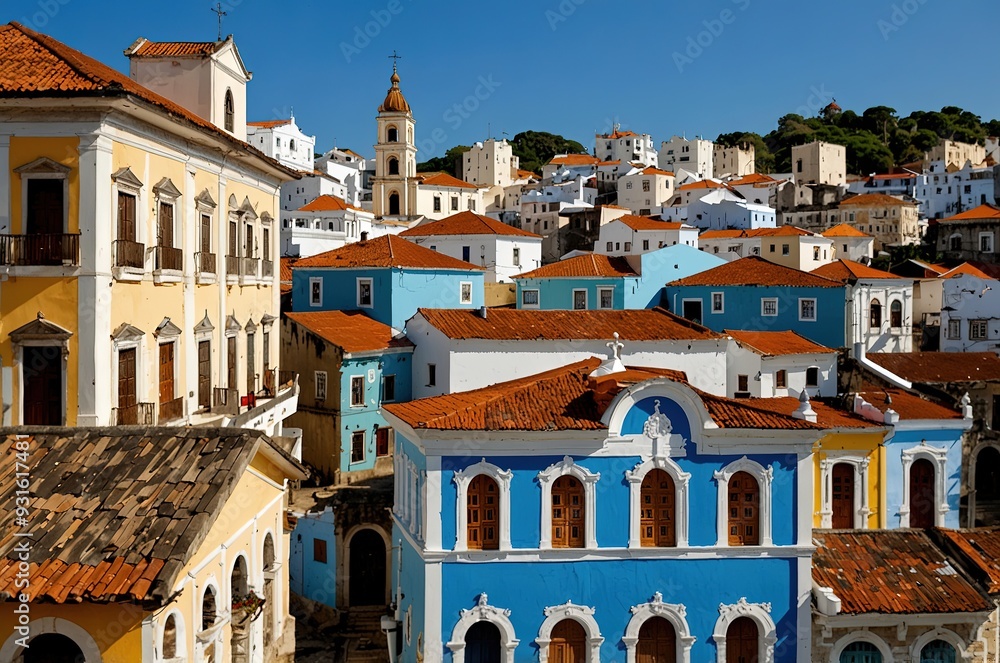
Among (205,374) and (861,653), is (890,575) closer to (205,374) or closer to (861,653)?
(861,653)

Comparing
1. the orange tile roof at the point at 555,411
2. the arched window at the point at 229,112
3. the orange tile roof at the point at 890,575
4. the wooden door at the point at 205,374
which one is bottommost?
the orange tile roof at the point at 890,575

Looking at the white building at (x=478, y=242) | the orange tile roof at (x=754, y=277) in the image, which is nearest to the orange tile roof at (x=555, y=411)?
the orange tile roof at (x=754, y=277)

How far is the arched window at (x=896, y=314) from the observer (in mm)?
46250

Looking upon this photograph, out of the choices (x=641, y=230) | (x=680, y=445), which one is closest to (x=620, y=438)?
(x=680, y=445)

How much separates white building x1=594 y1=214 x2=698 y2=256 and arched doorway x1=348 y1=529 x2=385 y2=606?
1617 inches

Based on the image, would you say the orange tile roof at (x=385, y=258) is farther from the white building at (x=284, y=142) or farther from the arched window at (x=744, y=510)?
the white building at (x=284, y=142)

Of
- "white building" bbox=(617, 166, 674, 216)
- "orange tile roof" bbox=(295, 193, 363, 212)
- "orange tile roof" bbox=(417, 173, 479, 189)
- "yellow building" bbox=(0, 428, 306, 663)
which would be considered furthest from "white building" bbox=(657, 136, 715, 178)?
"yellow building" bbox=(0, 428, 306, 663)

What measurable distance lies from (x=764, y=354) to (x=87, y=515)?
2664cm

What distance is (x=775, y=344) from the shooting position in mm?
34625

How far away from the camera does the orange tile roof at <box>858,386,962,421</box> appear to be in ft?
82.5

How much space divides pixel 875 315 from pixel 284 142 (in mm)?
70286

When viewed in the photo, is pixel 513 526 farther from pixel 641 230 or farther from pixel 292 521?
pixel 641 230

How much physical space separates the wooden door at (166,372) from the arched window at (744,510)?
10679 mm

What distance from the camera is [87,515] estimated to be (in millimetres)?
10172
